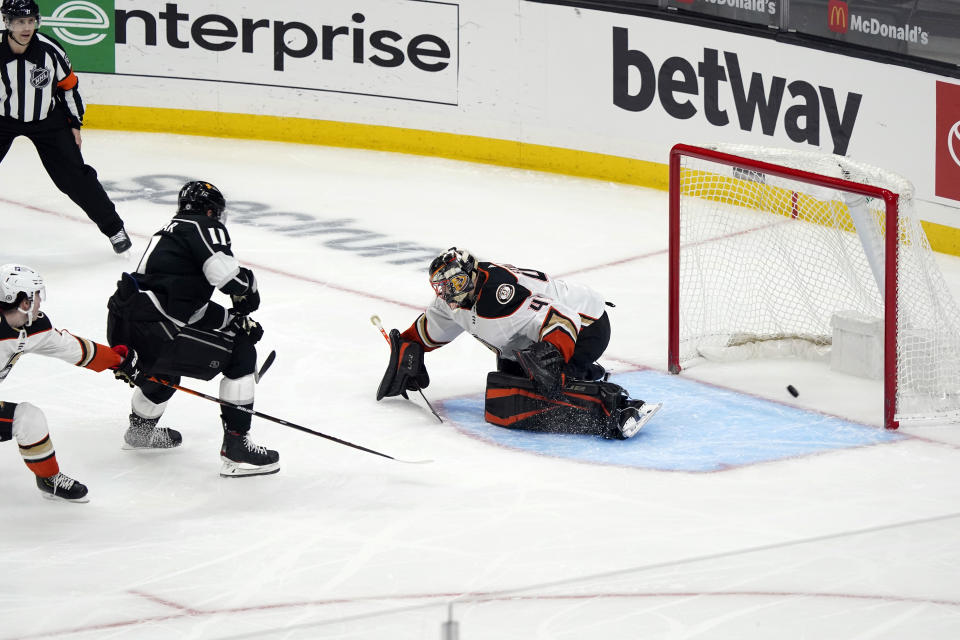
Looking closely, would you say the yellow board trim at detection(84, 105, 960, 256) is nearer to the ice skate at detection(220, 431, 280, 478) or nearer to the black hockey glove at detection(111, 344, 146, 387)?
the ice skate at detection(220, 431, 280, 478)

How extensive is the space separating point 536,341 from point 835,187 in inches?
49.6

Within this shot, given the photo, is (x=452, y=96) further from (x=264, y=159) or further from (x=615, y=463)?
(x=615, y=463)

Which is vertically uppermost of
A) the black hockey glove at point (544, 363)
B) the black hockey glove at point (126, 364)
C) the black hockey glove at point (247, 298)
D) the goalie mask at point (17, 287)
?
the goalie mask at point (17, 287)

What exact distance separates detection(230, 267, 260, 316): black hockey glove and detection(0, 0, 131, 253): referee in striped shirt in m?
2.88

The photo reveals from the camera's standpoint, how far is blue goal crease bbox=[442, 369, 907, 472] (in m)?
5.28

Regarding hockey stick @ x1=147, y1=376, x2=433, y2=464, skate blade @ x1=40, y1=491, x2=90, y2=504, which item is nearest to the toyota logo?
hockey stick @ x1=147, y1=376, x2=433, y2=464

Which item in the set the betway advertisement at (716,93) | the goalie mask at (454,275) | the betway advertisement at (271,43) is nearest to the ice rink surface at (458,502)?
the goalie mask at (454,275)

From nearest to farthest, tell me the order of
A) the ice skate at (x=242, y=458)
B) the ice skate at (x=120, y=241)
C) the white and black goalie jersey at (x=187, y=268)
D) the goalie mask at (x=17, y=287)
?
the goalie mask at (x=17, y=287)
the white and black goalie jersey at (x=187, y=268)
the ice skate at (x=242, y=458)
the ice skate at (x=120, y=241)

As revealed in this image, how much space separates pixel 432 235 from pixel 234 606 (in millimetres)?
4565

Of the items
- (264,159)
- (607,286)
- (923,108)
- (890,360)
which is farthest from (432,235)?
(890,360)

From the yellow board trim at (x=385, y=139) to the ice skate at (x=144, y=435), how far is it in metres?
4.54

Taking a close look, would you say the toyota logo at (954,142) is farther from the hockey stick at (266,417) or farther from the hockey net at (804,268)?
the hockey stick at (266,417)

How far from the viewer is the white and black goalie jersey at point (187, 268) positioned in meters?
4.85

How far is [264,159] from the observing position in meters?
9.86
